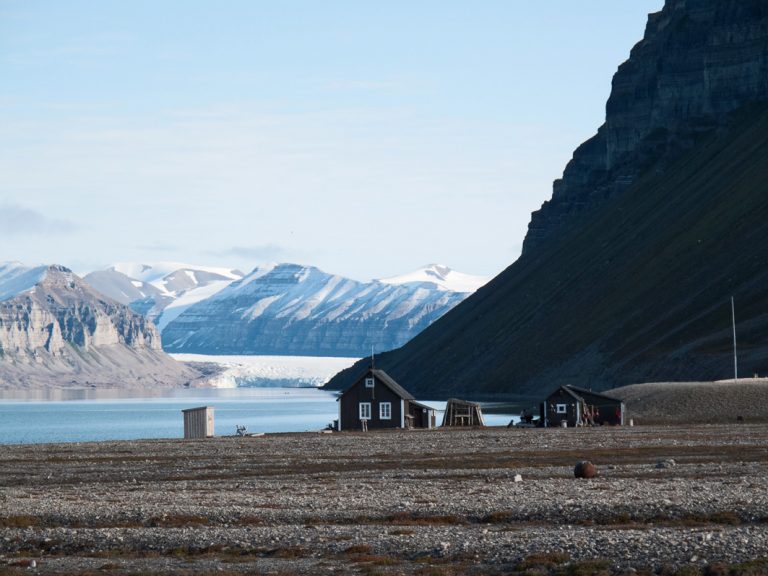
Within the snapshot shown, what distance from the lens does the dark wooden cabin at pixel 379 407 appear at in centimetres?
9331

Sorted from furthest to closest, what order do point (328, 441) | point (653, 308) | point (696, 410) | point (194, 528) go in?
point (653, 308) < point (696, 410) < point (328, 441) < point (194, 528)

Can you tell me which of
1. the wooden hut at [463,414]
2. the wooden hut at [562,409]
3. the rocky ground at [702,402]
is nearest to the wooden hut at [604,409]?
the wooden hut at [562,409]

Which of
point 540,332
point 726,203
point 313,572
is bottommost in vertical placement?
point 313,572

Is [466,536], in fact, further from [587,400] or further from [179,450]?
[587,400]

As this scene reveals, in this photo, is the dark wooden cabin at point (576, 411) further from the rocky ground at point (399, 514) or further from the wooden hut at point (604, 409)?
the rocky ground at point (399, 514)

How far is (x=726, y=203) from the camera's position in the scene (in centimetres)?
19050

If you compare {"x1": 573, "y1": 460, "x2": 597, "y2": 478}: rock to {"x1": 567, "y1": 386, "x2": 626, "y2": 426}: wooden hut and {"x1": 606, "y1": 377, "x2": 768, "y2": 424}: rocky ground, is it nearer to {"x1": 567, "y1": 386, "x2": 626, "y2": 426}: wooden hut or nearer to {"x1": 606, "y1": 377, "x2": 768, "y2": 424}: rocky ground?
{"x1": 606, "y1": 377, "x2": 768, "y2": 424}: rocky ground

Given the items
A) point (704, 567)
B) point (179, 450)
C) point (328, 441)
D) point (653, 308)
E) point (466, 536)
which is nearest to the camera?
point (704, 567)

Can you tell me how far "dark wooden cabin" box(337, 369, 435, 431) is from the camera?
93.3 m

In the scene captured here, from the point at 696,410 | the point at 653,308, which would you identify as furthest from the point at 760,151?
the point at 696,410

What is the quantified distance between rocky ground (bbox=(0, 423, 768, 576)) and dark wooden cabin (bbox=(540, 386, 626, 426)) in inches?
1238

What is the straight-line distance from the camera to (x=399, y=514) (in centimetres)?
3569

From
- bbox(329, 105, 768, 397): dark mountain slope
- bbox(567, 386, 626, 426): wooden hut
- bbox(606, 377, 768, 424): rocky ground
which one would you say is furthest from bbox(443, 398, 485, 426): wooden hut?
bbox(329, 105, 768, 397): dark mountain slope

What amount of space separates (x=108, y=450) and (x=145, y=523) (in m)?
39.5
